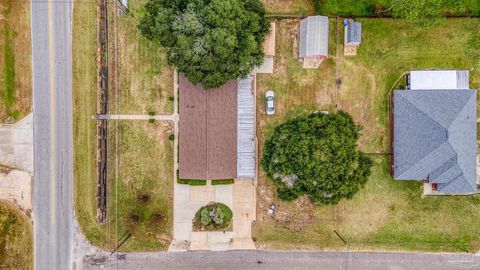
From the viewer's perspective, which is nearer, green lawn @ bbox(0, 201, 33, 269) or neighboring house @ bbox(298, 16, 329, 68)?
neighboring house @ bbox(298, 16, 329, 68)

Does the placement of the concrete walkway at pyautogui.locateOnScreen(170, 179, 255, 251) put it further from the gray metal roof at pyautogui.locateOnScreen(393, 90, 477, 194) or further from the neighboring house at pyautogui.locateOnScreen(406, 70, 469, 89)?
the neighboring house at pyautogui.locateOnScreen(406, 70, 469, 89)

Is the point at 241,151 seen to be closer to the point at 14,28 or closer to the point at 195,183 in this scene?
the point at 195,183

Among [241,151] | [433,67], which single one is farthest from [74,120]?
[433,67]

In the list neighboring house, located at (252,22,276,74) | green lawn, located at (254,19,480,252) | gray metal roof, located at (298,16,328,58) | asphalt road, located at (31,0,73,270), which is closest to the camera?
gray metal roof, located at (298,16,328,58)

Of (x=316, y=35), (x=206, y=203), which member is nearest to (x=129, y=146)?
(x=206, y=203)

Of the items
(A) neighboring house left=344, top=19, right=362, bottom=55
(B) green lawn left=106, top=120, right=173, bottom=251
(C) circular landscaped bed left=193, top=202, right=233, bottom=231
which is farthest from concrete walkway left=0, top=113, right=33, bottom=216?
(A) neighboring house left=344, top=19, right=362, bottom=55

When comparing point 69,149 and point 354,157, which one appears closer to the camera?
point 354,157

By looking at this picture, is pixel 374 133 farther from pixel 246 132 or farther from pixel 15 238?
pixel 15 238
